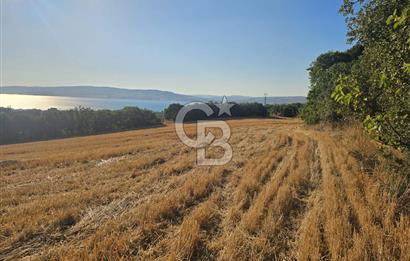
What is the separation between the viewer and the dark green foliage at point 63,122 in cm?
4991

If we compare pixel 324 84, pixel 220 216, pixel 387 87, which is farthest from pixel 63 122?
pixel 387 87

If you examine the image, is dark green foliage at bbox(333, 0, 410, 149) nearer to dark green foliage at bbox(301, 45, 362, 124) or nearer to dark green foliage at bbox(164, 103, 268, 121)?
dark green foliage at bbox(301, 45, 362, 124)

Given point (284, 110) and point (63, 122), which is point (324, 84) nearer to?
point (284, 110)

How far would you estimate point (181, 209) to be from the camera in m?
4.45

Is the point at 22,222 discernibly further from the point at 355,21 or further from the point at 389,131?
the point at 355,21

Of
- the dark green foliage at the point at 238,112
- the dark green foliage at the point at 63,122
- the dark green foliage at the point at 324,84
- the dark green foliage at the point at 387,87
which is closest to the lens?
the dark green foliage at the point at 387,87

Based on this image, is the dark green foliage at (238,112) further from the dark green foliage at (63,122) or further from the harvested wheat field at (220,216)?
the harvested wheat field at (220,216)

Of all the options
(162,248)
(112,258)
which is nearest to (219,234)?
(162,248)

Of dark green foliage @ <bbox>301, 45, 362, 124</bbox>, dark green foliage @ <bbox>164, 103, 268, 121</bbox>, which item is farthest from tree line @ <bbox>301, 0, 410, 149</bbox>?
dark green foliage @ <bbox>164, 103, 268, 121</bbox>

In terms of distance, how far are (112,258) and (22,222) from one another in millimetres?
2358

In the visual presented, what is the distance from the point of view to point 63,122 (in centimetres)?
5494

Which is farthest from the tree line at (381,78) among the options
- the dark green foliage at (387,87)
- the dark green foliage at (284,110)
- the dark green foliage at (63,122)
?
the dark green foliage at (63,122)

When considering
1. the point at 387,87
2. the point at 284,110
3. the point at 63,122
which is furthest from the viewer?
the point at 284,110

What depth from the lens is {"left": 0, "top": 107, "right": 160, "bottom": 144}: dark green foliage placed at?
49.9 m
